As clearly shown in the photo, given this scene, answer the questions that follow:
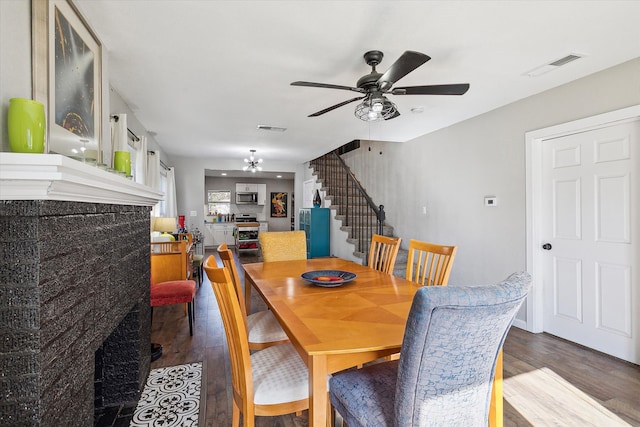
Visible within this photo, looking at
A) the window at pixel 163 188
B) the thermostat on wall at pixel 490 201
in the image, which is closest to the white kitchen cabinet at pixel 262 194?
the window at pixel 163 188

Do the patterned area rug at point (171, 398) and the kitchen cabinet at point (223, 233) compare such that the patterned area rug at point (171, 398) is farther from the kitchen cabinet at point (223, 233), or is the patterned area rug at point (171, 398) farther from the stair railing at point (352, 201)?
the kitchen cabinet at point (223, 233)

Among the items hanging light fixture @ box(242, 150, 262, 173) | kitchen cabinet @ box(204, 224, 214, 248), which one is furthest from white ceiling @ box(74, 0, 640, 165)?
kitchen cabinet @ box(204, 224, 214, 248)

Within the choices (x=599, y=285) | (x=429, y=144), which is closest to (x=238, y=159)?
(x=429, y=144)

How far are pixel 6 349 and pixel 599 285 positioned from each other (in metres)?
3.87

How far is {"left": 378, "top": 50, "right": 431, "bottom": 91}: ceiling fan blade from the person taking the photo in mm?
1808

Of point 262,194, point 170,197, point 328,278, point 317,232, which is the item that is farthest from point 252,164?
point 328,278

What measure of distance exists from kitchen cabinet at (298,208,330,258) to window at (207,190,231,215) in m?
4.63

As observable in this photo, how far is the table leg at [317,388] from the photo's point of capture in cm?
110

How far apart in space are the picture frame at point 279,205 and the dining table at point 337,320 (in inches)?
355

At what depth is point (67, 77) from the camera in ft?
5.68

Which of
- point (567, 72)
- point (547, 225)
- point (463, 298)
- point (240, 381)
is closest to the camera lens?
point (463, 298)

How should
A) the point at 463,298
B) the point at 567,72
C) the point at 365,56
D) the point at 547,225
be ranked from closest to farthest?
1. the point at 463,298
2. the point at 365,56
3. the point at 567,72
4. the point at 547,225

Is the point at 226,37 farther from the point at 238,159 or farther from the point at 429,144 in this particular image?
the point at 238,159

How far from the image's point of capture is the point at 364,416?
114cm
